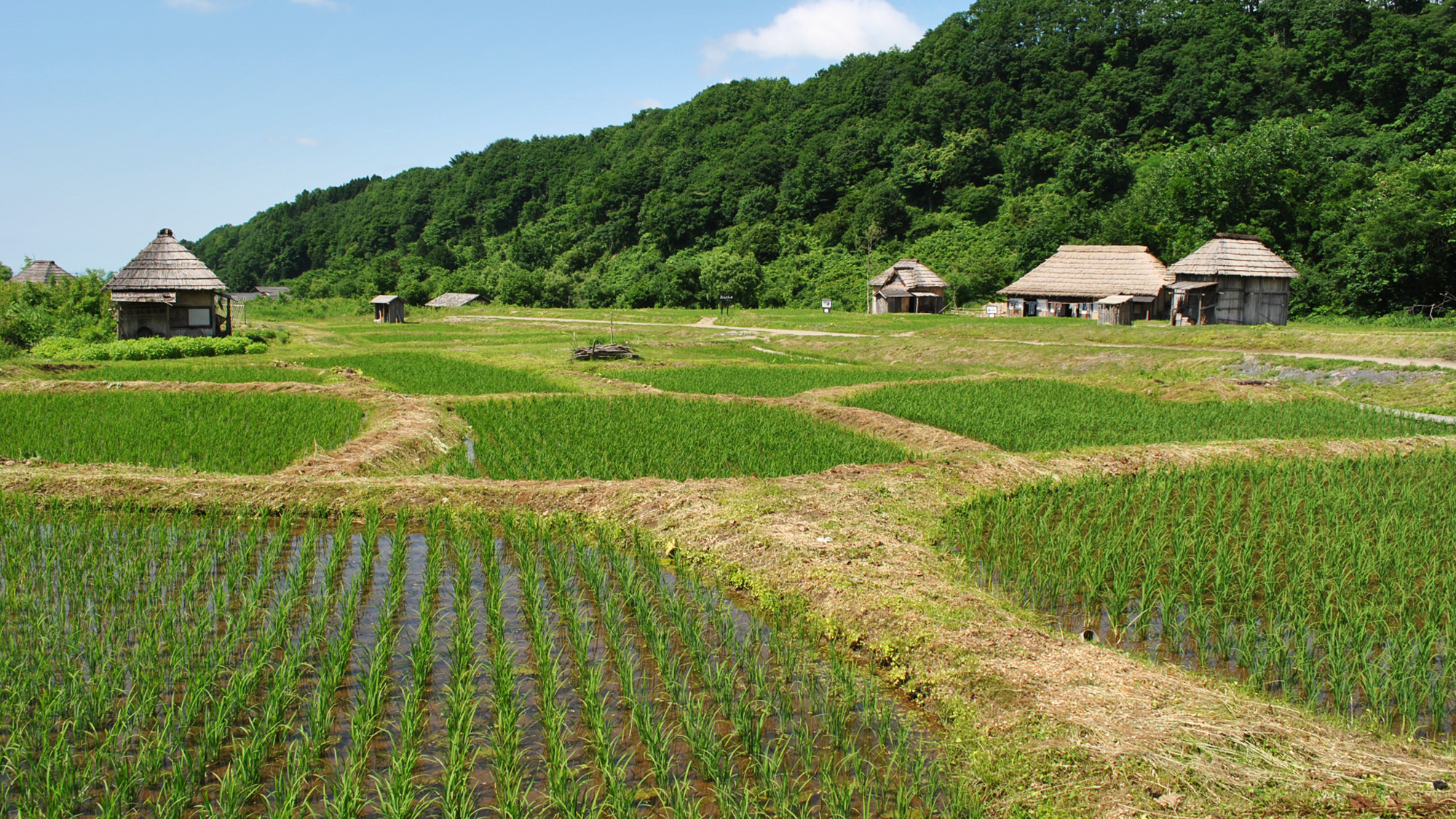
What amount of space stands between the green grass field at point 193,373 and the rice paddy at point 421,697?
11.7m

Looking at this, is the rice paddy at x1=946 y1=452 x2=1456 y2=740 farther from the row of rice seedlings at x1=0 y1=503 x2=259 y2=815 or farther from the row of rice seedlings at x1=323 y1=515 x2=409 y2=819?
the row of rice seedlings at x1=0 y1=503 x2=259 y2=815

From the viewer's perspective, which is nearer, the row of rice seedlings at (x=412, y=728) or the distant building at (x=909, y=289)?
the row of rice seedlings at (x=412, y=728)

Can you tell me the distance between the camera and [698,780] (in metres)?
3.60

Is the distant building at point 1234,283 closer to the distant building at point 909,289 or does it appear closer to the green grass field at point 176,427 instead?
the distant building at point 909,289

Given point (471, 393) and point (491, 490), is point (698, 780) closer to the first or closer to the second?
point (491, 490)

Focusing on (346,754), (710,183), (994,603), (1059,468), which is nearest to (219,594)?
(346,754)

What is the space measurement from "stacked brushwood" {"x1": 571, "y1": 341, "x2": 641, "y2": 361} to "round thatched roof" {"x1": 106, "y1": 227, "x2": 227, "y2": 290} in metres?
12.0

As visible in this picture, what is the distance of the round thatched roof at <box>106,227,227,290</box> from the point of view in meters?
26.4

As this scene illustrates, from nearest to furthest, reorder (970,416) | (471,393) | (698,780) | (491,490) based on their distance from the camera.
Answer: (698,780)
(491,490)
(970,416)
(471,393)

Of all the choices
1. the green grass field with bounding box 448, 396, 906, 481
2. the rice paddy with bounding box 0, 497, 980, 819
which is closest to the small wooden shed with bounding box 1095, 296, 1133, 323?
the green grass field with bounding box 448, 396, 906, 481

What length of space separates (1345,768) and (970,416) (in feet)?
30.1

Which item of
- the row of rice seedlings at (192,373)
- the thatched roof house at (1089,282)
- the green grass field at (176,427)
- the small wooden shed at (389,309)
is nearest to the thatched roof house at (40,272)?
the small wooden shed at (389,309)

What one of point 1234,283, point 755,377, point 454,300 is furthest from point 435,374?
point 454,300

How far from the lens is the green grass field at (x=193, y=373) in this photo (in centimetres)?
1686
